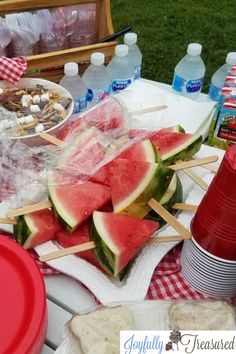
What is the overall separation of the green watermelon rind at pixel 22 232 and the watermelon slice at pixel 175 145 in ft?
1.44

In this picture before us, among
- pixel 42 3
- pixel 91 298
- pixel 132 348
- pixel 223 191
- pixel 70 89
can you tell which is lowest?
pixel 91 298

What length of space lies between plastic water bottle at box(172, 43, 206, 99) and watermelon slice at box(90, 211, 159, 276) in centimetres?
74

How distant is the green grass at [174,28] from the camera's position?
136 inches

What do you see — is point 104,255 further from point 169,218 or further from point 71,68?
point 71,68

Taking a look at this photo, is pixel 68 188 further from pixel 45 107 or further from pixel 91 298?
pixel 45 107

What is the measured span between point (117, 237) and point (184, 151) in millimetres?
380

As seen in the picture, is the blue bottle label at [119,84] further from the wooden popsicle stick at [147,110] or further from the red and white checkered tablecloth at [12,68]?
the red and white checkered tablecloth at [12,68]

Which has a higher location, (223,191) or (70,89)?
(223,191)

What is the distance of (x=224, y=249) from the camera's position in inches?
41.2

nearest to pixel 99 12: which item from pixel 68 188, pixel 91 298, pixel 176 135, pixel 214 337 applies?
pixel 176 135

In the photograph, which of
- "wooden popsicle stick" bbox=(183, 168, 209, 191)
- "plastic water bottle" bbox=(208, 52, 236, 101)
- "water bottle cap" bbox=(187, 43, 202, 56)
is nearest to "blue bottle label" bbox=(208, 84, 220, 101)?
"plastic water bottle" bbox=(208, 52, 236, 101)

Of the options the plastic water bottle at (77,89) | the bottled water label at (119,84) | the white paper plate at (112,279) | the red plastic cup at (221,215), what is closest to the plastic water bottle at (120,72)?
the bottled water label at (119,84)

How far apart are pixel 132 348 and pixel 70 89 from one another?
1.07 m

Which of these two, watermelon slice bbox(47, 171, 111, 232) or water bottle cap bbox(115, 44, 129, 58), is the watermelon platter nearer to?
watermelon slice bbox(47, 171, 111, 232)
